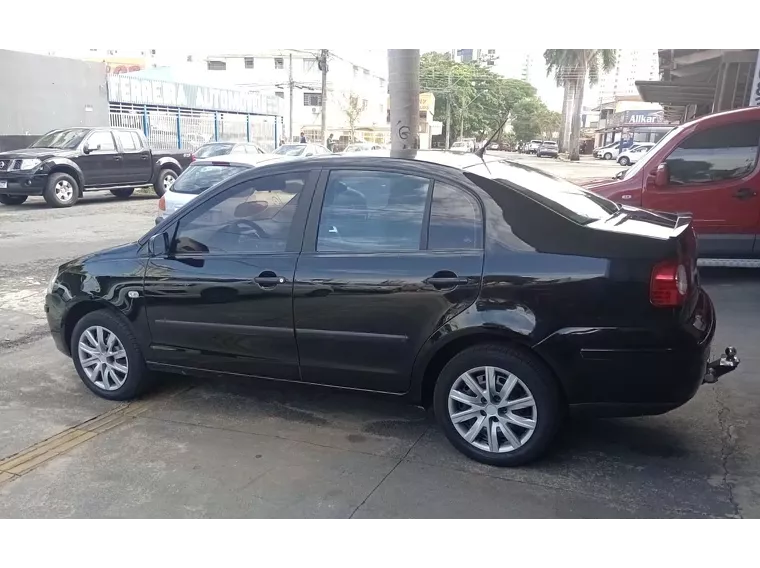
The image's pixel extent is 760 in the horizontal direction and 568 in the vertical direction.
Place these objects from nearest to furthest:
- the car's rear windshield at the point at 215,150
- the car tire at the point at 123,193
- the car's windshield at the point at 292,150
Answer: the car's rear windshield at the point at 215,150 → the car tire at the point at 123,193 → the car's windshield at the point at 292,150

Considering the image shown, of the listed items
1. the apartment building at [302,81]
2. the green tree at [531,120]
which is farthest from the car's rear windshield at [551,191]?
the green tree at [531,120]

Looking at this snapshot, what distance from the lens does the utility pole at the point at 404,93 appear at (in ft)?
25.8

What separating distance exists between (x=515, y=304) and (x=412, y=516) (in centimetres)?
120

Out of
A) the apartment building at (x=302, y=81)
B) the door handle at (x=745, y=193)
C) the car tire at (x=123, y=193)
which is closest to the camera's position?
the door handle at (x=745, y=193)

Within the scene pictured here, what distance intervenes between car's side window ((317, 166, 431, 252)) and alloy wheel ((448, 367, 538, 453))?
0.83 meters

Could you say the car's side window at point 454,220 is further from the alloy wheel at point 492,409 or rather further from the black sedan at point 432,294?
the alloy wheel at point 492,409

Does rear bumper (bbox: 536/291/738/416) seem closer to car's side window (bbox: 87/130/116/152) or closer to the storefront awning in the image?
car's side window (bbox: 87/130/116/152)

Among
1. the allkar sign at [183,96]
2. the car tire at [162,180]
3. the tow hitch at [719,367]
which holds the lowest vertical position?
the tow hitch at [719,367]

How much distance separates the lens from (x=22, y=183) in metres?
14.8

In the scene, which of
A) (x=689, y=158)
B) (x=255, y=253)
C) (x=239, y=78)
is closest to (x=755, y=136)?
(x=689, y=158)

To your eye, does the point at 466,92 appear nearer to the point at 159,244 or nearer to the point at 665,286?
the point at 159,244

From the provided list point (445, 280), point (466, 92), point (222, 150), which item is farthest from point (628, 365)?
point (466, 92)

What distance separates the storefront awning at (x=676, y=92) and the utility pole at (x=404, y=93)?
1598 cm

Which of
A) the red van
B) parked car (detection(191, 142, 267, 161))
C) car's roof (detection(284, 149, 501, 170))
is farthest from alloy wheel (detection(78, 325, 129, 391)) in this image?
parked car (detection(191, 142, 267, 161))
